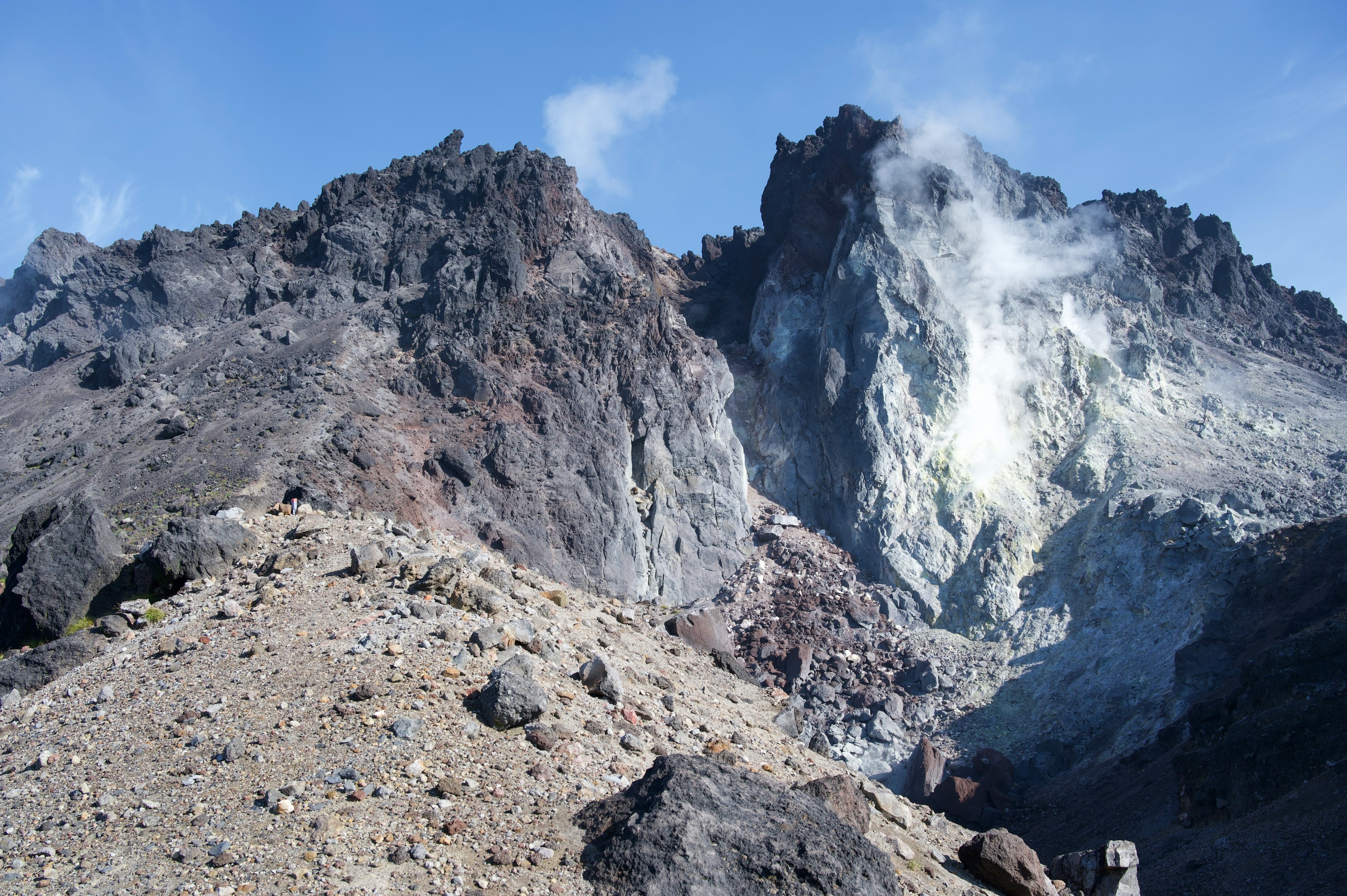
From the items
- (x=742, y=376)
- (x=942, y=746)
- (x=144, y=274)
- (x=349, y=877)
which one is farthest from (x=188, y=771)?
(x=144, y=274)

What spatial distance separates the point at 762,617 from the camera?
28922 mm

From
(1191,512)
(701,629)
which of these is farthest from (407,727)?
(1191,512)

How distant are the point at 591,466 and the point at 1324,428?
31292 mm

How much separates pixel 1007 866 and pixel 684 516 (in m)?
21.5

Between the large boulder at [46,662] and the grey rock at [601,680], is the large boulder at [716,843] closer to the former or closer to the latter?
the grey rock at [601,680]

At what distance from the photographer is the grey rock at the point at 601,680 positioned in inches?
448

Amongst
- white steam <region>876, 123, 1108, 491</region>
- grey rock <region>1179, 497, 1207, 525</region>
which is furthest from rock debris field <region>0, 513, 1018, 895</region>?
white steam <region>876, 123, 1108, 491</region>

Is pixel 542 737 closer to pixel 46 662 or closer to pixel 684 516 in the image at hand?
pixel 46 662

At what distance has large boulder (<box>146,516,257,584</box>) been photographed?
44.2ft

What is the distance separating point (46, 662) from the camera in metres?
11.3

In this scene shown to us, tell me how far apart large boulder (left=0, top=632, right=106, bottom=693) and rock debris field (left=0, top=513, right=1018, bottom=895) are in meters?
0.21

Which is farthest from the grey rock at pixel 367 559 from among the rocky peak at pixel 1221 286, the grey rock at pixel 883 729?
the rocky peak at pixel 1221 286

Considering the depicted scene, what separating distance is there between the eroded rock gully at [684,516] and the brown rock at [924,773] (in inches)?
5.4

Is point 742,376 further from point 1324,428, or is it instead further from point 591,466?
point 1324,428
